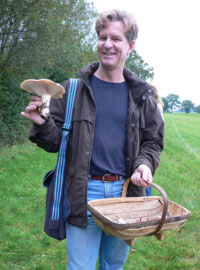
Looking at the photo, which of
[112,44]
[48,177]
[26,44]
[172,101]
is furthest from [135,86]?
[172,101]

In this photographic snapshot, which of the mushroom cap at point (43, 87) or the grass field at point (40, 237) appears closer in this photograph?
the mushroom cap at point (43, 87)

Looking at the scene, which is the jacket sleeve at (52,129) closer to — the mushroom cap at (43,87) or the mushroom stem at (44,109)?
the mushroom stem at (44,109)

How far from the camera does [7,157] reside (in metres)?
9.59

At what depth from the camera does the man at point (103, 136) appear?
2.27 metres

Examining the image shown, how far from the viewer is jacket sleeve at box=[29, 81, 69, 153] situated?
85.4 inches

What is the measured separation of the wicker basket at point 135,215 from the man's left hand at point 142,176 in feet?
0.27

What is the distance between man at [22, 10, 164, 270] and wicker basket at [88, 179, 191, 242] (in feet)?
0.27

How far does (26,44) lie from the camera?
34.4ft

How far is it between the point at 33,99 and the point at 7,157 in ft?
26.1

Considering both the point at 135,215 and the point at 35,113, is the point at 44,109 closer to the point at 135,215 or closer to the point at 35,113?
the point at 35,113

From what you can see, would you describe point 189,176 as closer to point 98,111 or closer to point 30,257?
point 30,257

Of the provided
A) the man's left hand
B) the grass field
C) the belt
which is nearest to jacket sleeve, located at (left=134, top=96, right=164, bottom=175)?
the man's left hand

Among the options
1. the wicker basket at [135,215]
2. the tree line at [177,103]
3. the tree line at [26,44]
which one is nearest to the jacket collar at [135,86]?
the wicker basket at [135,215]

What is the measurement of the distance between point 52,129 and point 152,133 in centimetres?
88
